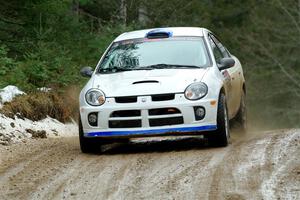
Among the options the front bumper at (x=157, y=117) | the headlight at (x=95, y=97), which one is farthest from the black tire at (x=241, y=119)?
the headlight at (x=95, y=97)

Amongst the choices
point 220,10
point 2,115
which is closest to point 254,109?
Result: point 220,10

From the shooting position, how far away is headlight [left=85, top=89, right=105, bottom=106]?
10406mm

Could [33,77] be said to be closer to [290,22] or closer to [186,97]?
[186,97]

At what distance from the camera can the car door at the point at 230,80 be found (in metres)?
11.7

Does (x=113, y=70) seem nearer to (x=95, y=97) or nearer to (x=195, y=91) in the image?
(x=95, y=97)

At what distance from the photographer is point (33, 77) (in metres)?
15.8

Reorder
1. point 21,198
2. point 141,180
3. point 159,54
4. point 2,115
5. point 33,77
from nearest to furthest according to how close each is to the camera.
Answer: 1. point 21,198
2. point 141,180
3. point 159,54
4. point 2,115
5. point 33,77

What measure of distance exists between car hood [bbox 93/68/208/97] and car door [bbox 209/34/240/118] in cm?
87

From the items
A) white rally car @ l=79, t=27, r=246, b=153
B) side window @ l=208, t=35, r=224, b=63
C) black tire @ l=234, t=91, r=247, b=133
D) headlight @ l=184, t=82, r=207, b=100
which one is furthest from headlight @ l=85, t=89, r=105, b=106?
black tire @ l=234, t=91, r=247, b=133

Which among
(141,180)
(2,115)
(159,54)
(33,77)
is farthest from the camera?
(33,77)

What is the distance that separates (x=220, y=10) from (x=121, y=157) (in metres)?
31.3

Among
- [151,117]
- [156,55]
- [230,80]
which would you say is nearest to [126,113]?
[151,117]

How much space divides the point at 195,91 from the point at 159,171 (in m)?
1.90

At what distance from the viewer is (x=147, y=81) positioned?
10484 mm
